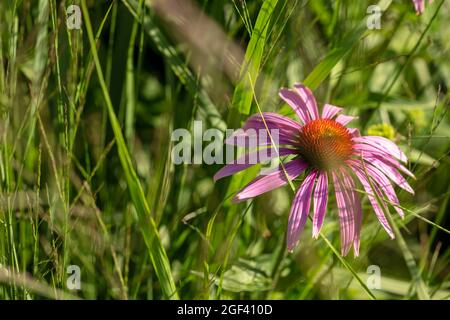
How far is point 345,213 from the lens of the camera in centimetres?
72

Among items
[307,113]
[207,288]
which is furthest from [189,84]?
[207,288]

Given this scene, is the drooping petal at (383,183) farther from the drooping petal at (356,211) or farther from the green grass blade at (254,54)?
the green grass blade at (254,54)

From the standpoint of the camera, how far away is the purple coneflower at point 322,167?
701mm

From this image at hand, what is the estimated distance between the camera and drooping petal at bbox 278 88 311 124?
766mm

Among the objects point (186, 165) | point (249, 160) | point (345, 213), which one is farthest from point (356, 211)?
point (186, 165)

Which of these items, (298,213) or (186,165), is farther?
(186,165)

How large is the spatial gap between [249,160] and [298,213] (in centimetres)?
9

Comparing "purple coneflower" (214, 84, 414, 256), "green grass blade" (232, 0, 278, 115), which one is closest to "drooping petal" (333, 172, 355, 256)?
"purple coneflower" (214, 84, 414, 256)

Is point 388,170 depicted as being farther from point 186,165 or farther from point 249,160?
point 186,165

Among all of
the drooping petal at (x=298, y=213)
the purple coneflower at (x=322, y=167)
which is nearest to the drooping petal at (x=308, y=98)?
the purple coneflower at (x=322, y=167)

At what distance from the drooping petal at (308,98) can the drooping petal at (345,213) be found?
0.09m

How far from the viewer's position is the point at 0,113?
842mm

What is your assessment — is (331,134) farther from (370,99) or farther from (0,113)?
(0,113)

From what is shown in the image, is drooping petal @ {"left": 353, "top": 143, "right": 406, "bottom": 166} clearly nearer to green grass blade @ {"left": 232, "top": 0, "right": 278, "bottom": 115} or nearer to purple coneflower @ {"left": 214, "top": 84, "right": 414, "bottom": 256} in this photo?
purple coneflower @ {"left": 214, "top": 84, "right": 414, "bottom": 256}
